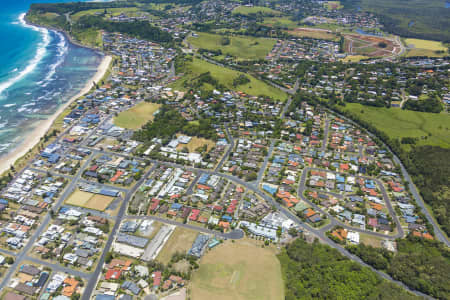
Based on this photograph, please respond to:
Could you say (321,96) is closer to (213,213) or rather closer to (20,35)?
(213,213)

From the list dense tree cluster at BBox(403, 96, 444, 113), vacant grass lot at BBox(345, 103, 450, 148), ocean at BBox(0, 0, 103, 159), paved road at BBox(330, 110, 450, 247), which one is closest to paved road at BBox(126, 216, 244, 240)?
paved road at BBox(330, 110, 450, 247)

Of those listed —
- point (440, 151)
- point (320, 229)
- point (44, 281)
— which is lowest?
point (44, 281)

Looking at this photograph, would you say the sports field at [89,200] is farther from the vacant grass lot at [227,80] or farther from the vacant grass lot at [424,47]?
the vacant grass lot at [424,47]

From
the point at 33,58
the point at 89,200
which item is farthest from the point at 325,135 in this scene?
the point at 33,58

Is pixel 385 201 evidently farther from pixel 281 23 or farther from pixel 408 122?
pixel 281 23

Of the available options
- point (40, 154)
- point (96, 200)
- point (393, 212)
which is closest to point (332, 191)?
point (393, 212)

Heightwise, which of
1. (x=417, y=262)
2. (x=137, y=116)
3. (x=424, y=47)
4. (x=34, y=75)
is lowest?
(x=417, y=262)
